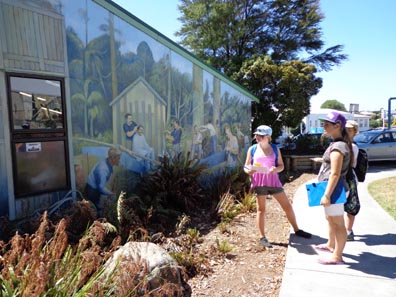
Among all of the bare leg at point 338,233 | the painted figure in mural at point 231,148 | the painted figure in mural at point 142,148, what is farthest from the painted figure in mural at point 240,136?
the bare leg at point 338,233

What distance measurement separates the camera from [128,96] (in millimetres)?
5918

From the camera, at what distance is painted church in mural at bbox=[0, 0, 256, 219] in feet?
13.5

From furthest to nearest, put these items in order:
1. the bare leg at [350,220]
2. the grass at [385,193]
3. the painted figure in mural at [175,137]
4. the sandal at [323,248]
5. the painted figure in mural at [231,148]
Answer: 1. the painted figure in mural at [231,148]
2. the painted figure in mural at [175,137]
3. the grass at [385,193]
4. the bare leg at [350,220]
5. the sandal at [323,248]

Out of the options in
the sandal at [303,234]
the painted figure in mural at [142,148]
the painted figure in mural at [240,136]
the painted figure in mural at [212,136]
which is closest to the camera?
the sandal at [303,234]

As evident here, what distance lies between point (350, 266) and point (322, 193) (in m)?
1.00

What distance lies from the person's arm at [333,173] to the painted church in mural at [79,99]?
12.2 ft

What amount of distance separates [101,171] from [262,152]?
285 centimetres

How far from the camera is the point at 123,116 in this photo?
19.0 ft

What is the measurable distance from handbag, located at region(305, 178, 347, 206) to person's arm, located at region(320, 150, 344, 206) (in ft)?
0.31

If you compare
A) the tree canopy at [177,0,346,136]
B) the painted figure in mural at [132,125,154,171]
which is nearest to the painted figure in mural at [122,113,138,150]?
the painted figure in mural at [132,125,154,171]

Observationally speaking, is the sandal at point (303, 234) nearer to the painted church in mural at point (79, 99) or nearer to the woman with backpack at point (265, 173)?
the woman with backpack at point (265, 173)

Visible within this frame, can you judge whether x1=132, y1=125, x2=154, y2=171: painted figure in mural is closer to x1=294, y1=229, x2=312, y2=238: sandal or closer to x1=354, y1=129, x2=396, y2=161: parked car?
x1=294, y1=229, x2=312, y2=238: sandal

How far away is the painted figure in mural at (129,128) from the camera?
5.88 metres

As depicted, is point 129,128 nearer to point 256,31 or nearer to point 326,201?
point 326,201
